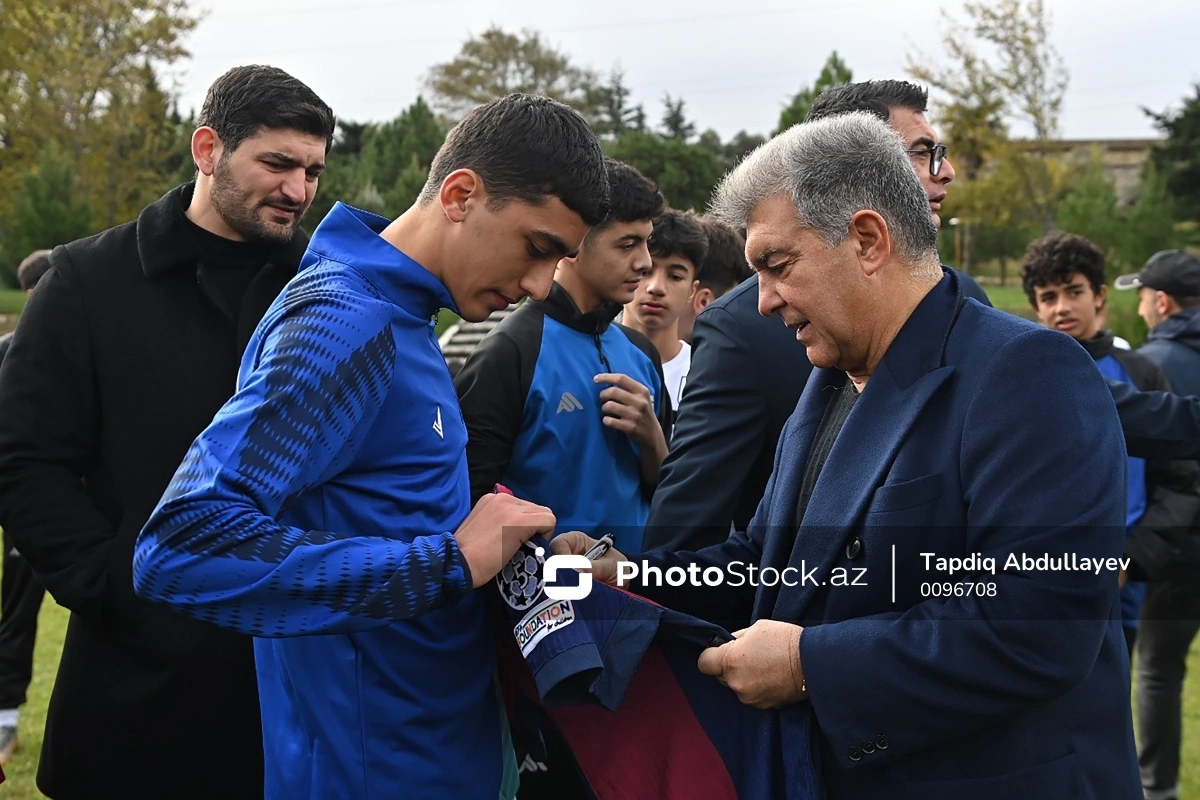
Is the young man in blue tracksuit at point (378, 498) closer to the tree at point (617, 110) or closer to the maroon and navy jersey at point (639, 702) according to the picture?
the maroon and navy jersey at point (639, 702)

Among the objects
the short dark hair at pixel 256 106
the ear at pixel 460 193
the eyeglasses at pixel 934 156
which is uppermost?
the short dark hair at pixel 256 106

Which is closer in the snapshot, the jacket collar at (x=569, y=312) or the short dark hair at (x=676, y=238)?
the jacket collar at (x=569, y=312)

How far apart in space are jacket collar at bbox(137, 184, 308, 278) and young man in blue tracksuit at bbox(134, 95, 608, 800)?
0.96 metres

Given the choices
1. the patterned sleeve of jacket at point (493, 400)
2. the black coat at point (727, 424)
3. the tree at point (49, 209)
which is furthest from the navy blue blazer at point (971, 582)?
the tree at point (49, 209)

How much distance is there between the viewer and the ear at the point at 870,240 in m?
2.26

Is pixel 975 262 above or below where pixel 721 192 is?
below

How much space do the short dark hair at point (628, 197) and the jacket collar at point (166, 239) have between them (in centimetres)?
132

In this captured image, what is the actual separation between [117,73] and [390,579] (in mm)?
33026

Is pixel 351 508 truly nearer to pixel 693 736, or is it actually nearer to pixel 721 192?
pixel 693 736

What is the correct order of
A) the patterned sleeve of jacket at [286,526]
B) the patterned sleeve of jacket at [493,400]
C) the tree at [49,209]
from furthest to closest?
the tree at [49,209] < the patterned sleeve of jacket at [493,400] < the patterned sleeve of jacket at [286,526]

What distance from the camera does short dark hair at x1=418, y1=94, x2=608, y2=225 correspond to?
2.26 m

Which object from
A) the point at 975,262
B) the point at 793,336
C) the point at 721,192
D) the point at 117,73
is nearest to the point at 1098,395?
the point at 721,192

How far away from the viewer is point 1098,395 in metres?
2.10

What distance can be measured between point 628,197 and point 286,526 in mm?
2512
